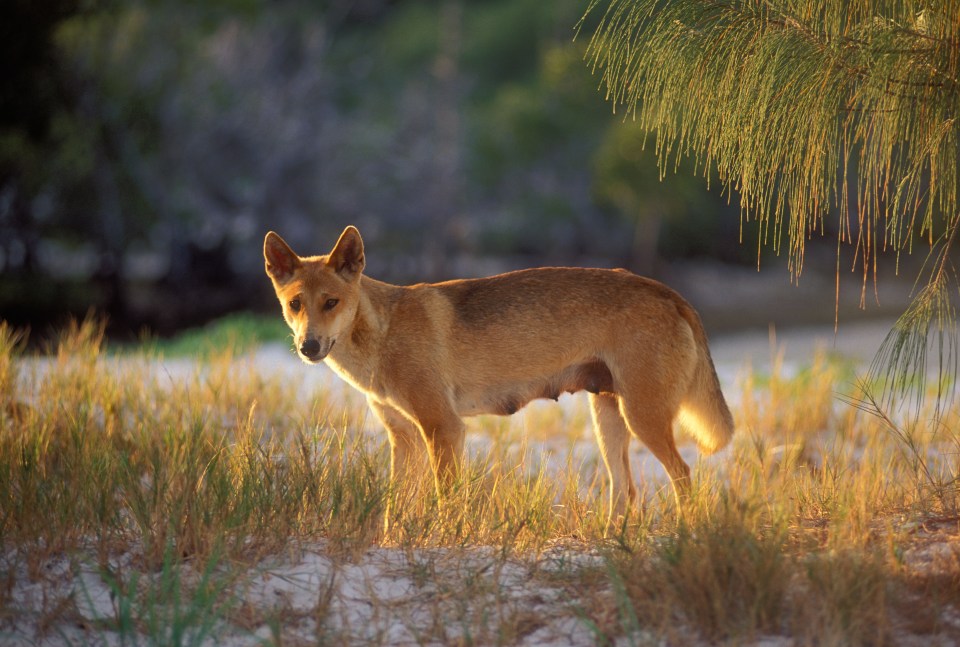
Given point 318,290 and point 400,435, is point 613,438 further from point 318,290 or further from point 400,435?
point 318,290

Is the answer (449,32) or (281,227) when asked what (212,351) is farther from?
(449,32)

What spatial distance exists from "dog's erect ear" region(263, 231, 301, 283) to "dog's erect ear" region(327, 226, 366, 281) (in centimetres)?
24

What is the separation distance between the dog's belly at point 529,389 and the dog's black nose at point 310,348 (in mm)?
874

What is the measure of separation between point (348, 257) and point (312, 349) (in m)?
0.68

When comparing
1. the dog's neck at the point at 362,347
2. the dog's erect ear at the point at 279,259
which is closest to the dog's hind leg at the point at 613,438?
the dog's neck at the point at 362,347

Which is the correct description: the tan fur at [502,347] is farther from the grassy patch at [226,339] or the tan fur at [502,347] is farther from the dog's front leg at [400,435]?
the grassy patch at [226,339]

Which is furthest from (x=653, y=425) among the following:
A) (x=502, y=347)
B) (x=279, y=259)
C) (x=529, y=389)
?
(x=279, y=259)

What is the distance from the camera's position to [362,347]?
5.47m

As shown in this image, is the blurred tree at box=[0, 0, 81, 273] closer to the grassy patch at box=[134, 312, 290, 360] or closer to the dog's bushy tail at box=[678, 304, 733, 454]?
the grassy patch at box=[134, 312, 290, 360]

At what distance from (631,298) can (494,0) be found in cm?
3632

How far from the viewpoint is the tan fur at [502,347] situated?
5.38 meters

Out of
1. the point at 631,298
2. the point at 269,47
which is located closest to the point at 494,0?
the point at 269,47

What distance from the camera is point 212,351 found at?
870 centimetres

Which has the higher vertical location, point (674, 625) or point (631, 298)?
point (631, 298)
